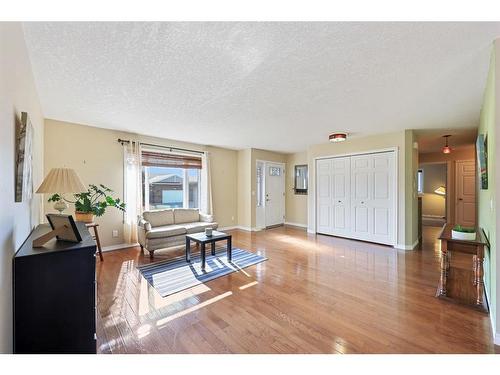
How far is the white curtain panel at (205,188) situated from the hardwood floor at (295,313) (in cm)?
235

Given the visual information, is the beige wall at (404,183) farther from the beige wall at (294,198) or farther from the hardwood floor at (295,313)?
the beige wall at (294,198)

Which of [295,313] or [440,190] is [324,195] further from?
[440,190]

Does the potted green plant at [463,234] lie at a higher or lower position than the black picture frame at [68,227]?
lower

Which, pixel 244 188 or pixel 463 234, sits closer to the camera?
pixel 463 234

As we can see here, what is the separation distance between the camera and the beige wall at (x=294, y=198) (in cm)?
668

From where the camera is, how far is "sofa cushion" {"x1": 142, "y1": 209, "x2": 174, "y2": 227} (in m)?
4.33

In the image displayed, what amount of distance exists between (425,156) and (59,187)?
353 inches

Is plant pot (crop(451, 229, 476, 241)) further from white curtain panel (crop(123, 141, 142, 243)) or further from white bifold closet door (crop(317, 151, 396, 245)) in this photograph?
white curtain panel (crop(123, 141, 142, 243))

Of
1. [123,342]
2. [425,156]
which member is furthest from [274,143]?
[425,156]

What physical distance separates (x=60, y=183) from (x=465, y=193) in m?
8.86

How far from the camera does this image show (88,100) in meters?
2.80

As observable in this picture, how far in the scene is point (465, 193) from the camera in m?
6.35

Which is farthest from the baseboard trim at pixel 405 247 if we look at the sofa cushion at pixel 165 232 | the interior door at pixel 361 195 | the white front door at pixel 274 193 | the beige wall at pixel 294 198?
the sofa cushion at pixel 165 232

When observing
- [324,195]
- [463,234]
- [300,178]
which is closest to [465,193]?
[324,195]
